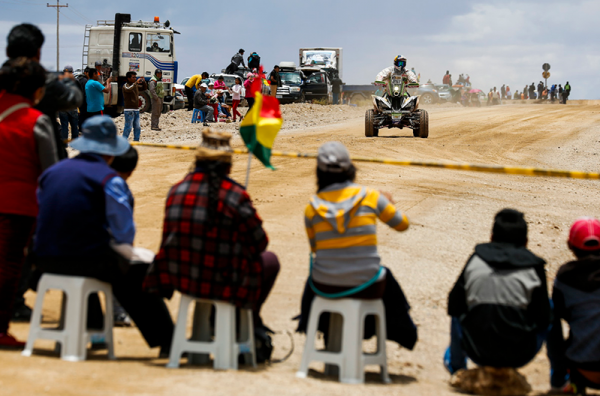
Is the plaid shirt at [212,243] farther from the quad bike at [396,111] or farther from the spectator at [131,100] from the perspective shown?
the quad bike at [396,111]

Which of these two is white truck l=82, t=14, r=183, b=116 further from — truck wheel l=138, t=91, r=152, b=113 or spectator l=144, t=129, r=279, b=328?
spectator l=144, t=129, r=279, b=328

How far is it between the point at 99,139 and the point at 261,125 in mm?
1225

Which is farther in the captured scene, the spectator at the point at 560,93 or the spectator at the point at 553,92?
the spectator at the point at 553,92

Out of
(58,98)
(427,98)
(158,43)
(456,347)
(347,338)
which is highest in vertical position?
(158,43)

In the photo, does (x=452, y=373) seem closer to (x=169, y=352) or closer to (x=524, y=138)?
(x=169, y=352)

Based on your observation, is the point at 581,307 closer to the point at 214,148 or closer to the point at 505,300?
the point at 505,300

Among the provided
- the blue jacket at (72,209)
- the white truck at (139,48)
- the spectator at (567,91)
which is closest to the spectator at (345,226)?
the blue jacket at (72,209)

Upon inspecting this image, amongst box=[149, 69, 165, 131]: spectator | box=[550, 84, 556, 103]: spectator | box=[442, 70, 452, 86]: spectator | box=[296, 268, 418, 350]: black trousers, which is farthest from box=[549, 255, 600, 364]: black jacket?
box=[550, 84, 556, 103]: spectator

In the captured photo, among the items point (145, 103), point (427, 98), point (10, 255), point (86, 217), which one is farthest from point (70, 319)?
point (427, 98)

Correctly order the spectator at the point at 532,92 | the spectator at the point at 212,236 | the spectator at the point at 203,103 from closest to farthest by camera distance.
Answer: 1. the spectator at the point at 212,236
2. the spectator at the point at 203,103
3. the spectator at the point at 532,92

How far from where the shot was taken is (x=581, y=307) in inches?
176

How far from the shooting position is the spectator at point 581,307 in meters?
4.42

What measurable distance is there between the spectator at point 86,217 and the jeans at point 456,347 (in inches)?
85.1

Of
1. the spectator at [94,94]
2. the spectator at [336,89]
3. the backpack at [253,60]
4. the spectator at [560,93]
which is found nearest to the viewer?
the spectator at [94,94]
